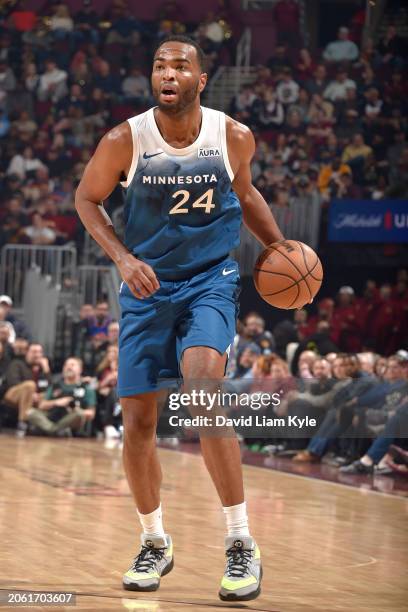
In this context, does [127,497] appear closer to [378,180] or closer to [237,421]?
[237,421]

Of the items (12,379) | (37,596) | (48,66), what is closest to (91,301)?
(12,379)

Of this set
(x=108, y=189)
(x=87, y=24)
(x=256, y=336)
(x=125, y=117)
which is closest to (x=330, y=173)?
(x=125, y=117)

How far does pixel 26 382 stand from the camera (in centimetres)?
1401

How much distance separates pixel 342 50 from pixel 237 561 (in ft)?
52.2

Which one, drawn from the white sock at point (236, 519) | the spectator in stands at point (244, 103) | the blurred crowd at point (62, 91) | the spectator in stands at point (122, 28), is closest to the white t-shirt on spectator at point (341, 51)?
the spectator in stands at point (244, 103)

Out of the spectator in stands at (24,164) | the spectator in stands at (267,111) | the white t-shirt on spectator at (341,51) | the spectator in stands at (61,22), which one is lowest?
the spectator in stands at (24,164)

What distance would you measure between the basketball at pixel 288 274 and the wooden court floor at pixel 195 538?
1225 millimetres

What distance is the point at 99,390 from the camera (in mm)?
14156

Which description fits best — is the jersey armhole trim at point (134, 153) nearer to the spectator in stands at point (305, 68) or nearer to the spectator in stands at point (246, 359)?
the spectator in stands at point (246, 359)

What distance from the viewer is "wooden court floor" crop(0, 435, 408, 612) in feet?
15.3

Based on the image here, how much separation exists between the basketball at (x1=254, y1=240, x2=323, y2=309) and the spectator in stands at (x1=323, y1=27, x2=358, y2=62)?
48.8ft

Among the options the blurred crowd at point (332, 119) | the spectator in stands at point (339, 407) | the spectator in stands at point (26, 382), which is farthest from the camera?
the blurred crowd at point (332, 119)

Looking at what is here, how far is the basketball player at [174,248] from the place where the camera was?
15.1 ft

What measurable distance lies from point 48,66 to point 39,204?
9.31 ft
